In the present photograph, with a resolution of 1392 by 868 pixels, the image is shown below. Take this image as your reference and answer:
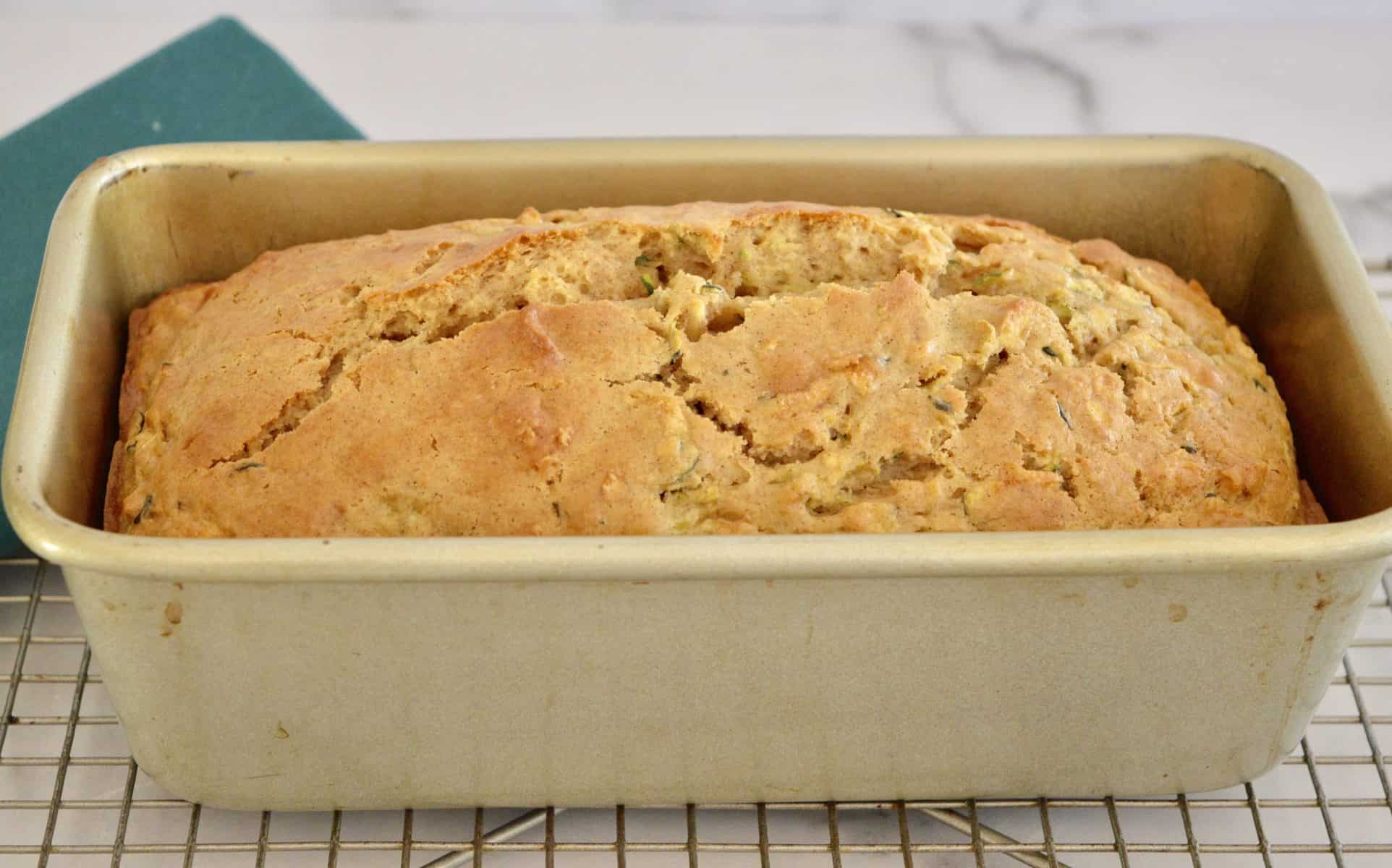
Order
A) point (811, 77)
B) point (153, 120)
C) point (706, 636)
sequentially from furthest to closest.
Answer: point (811, 77)
point (153, 120)
point (706, 636)

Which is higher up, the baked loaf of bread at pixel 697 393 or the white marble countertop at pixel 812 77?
the baked loaf of bread at pixel 697 393

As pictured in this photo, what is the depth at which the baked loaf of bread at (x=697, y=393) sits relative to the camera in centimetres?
154

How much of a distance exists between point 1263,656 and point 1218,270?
2.27 feet

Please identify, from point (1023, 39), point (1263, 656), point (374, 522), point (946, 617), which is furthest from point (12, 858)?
point (1023, 39)

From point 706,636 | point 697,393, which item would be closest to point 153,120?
point 697,393

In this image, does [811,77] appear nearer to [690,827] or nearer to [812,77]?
[812,77]

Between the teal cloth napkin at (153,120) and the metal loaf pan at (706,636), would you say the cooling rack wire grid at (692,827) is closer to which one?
Result: the metal loaf pan at (706,636)

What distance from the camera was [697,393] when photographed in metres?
1.60

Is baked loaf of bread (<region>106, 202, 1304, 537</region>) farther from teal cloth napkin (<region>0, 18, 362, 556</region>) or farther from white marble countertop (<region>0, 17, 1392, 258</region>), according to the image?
white marble countertop (<region>0, 17, 1392, 258</region>)

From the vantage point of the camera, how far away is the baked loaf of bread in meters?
1.54

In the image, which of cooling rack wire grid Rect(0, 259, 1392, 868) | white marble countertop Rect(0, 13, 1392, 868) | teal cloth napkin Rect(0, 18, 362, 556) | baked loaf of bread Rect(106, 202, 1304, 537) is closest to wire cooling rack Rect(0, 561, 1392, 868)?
cooling rack wire grid Rect(0, 259, 1392, 868)

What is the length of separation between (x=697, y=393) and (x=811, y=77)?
59.5 inches

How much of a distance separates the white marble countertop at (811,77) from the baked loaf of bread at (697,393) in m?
1.10

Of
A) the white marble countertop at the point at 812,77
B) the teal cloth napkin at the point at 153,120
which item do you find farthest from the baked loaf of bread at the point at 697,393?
the white marble countertop at the point at 812,77
